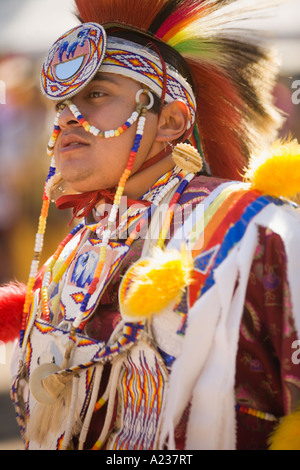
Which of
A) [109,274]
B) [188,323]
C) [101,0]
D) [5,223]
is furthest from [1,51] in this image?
[188,323]

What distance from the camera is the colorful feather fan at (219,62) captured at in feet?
6.95

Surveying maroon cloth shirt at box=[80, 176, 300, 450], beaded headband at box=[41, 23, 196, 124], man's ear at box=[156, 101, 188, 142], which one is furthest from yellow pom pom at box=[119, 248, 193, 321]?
beaded headband at box=[41, 23, 196, 124]

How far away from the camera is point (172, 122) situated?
6.88 feet

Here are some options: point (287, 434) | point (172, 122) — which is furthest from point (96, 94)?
point (287, 434)

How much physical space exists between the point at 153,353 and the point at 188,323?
165mm

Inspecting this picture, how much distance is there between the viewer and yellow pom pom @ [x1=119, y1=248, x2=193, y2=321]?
5.21 feet

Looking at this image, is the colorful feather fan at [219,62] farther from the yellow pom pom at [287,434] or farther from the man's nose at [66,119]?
the yellow pom pom at [287,434]

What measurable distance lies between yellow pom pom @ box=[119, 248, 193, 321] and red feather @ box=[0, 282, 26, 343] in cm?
67

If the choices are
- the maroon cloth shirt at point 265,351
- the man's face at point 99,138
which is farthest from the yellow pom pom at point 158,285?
the man's face at point 99,138

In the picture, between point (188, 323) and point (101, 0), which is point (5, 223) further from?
point (188, 323)

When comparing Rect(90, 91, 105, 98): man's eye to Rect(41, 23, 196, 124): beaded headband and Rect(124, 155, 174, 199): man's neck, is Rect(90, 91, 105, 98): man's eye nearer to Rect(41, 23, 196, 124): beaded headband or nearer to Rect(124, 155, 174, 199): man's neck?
Rect(41, 23, 196, 124): beaded headband

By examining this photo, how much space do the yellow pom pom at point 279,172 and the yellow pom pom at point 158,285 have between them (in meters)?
0.35

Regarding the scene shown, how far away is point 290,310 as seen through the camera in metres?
1.56

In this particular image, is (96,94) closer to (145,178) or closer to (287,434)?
(145,178)
